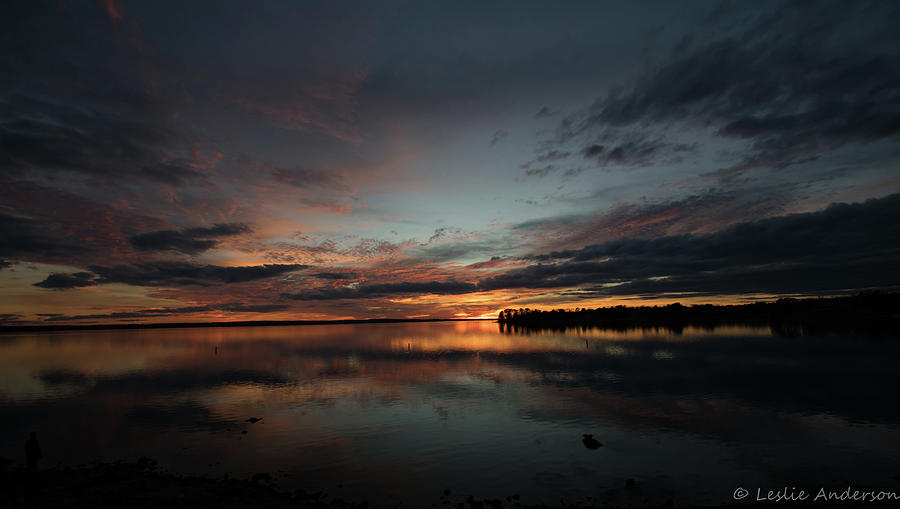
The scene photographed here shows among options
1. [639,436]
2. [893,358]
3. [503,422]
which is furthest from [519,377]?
[893,358]

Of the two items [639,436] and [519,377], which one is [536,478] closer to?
[639,436]

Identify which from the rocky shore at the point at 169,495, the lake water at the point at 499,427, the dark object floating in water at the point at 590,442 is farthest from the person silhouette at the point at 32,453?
the dark object floating in water at the point at 590,442

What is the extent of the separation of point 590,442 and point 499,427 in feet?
26.4

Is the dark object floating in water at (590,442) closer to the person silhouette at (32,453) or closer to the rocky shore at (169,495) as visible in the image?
the rocky shore at (169,495)

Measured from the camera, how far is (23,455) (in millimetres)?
29109

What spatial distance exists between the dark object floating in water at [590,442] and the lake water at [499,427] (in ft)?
1.50

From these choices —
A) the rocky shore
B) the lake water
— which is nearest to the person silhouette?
the rocky shore

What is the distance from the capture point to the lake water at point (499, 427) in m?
23.1

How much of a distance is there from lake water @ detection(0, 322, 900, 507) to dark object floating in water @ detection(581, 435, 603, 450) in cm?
46

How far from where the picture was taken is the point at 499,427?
33844 millimetres

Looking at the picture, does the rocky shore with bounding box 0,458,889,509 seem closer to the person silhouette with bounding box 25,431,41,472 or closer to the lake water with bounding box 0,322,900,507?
the person silhouette with bounding box 25,431,41,472

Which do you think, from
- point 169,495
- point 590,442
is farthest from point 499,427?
point 169,495

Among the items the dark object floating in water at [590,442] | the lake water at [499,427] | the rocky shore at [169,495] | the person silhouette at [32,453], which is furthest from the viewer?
the dark object floating in water at [590,442]

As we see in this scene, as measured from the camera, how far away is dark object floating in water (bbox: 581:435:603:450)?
1107 inches
